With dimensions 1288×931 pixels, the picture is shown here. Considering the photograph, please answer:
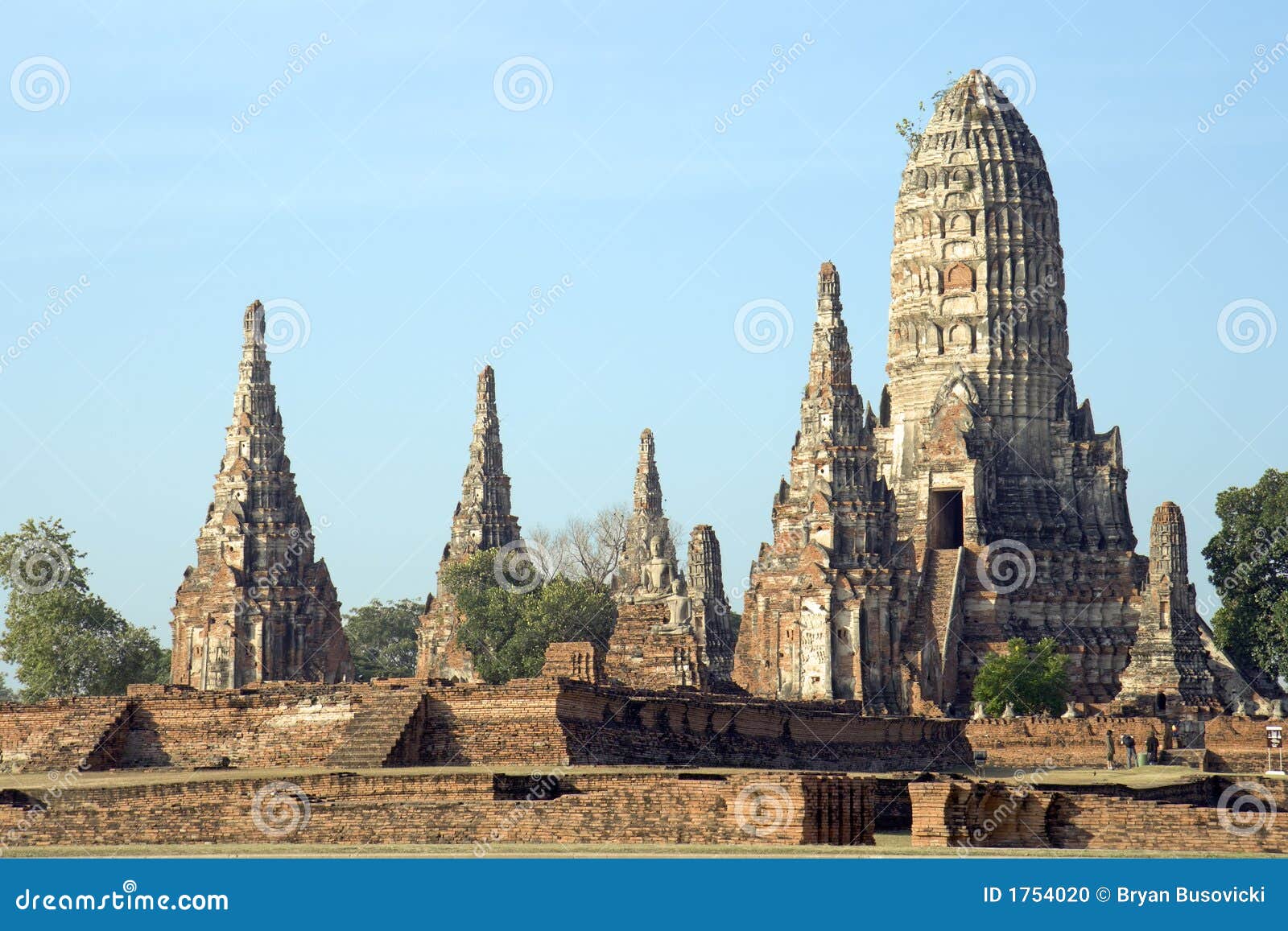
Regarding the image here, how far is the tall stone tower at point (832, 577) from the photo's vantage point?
2662 inches

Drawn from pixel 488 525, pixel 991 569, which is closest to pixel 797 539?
pixel 991 569

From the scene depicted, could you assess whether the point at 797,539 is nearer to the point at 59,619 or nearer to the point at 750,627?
the point at 750,627

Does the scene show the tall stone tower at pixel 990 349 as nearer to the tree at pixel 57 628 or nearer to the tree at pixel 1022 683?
the tree at pixel 1022 683

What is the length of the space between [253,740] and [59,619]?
2799 cm

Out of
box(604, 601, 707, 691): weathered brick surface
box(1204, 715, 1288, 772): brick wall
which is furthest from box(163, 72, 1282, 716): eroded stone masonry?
box(604, 601, 707, 691): weathered brick surface

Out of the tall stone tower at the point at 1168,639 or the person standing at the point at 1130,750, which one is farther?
the tall stone tower at the point at 1168,639

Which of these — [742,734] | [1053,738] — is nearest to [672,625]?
[742,734]

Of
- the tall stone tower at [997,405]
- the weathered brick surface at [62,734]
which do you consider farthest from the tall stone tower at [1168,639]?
the weathered brick surface at [62,734]

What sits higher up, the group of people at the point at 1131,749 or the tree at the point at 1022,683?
the tree at the point at 1022,683

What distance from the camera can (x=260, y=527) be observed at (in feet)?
250

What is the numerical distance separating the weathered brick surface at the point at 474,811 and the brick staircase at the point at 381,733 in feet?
15.4

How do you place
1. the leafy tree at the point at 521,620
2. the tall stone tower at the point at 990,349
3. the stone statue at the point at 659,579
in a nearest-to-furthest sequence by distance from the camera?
1. the stone statue at the point at 659,579
2. the leafy tree at the point at 521,620
3. the tall stone tower at the point at 990,349

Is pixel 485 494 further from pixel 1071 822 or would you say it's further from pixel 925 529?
pixel 1071 822

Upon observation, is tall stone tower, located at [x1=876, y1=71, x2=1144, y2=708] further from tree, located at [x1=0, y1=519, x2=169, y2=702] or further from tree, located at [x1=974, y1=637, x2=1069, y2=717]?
tree, located at [x1=0, y1=519, x2=169, y2=702]
